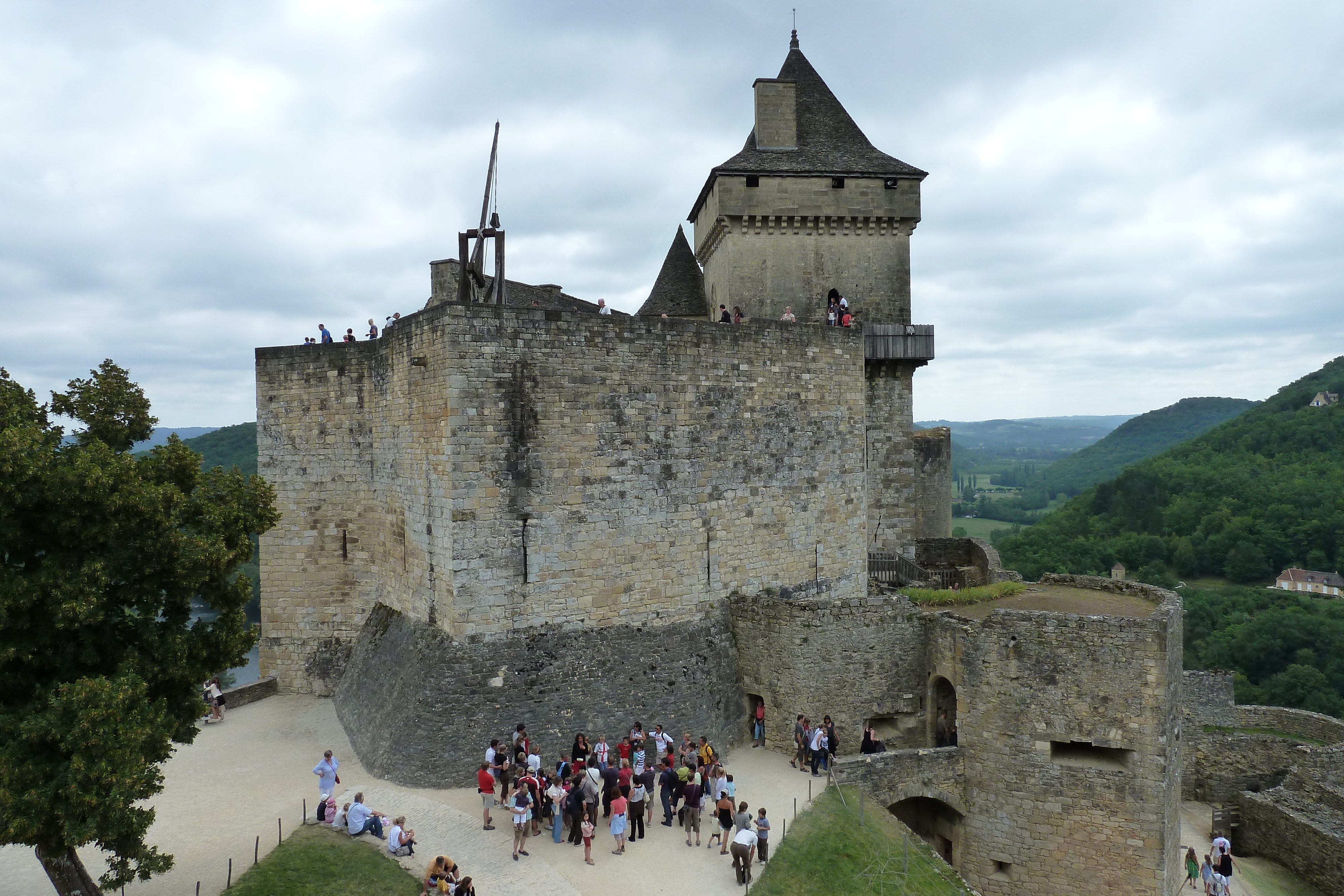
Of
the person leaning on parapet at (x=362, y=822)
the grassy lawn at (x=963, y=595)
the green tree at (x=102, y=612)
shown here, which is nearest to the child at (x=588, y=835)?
the person leaning on parapet at (x=362, y=822)

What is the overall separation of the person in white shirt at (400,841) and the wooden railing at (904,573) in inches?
527

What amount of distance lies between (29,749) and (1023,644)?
1451cm

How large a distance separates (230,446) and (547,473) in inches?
2389

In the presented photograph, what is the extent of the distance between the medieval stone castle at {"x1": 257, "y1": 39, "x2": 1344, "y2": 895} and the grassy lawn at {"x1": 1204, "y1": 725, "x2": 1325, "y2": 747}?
968 centimetres

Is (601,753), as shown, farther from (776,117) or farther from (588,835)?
(776,117)

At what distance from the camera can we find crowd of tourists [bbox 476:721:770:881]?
1126 centimetres

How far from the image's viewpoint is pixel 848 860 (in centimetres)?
1215

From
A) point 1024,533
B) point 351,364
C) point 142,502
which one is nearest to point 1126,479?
point 1024,533

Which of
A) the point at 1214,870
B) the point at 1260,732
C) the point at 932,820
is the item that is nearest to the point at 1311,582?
the point at 1260,732

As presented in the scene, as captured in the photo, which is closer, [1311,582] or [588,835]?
[588,835]

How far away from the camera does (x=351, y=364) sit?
16.6 metres

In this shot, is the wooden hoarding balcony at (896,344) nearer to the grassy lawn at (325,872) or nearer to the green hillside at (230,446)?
the grassy lawn at (325,872)

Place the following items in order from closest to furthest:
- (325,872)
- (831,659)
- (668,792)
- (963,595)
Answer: (325,872) < (668,792) < (831,659) < (963,595)

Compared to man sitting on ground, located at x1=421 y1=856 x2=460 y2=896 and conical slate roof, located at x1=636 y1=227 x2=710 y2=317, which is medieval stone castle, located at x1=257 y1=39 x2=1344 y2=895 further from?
conical slate roof, located at x1=636 y1=227 x2=710 y2=317
